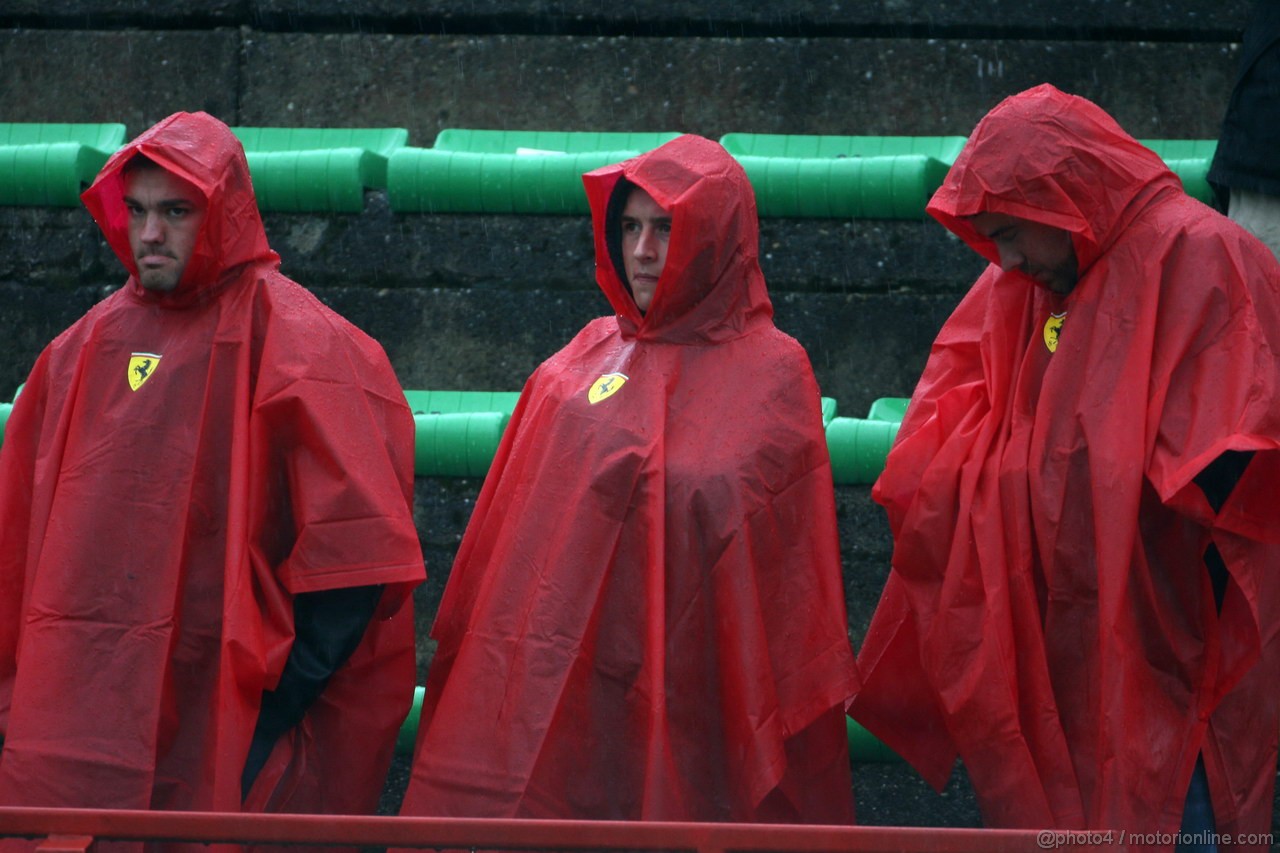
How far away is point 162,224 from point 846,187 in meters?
2.30

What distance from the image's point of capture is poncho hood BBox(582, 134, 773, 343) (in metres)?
4.23

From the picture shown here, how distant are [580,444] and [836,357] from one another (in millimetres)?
1738

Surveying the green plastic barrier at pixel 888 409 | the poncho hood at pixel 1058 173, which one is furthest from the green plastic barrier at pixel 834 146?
the poncho hood at pixel 1058 173

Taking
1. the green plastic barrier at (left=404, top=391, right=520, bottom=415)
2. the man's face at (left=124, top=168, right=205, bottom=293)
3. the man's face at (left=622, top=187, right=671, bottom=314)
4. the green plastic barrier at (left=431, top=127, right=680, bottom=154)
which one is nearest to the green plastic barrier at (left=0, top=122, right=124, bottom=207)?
the green plastic barrier at (left=431, top=127, right=680, bottom=154)

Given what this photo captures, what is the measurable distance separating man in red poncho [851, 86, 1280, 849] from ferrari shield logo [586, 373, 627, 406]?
0.66 meters

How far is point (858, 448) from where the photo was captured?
17.1 feet

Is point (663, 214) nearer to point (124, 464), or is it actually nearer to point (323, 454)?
point (323, 454)

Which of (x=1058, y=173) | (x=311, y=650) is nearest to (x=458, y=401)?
(x=311, y=650)

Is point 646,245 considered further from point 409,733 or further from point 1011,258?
point 409,733

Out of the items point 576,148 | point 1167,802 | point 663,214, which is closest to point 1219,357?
point 1167,802

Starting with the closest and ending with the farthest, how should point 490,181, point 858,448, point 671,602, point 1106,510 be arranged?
point 1106,510 → point 671,602 → point 858,448 → point 490,181

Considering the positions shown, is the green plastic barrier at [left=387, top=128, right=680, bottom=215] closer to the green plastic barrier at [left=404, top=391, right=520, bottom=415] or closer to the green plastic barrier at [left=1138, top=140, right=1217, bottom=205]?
the green plastic barrier at [left=404, top=391, right=520, bottom=415]

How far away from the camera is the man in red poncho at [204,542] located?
13.1ft

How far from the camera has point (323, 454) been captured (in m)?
4.06
